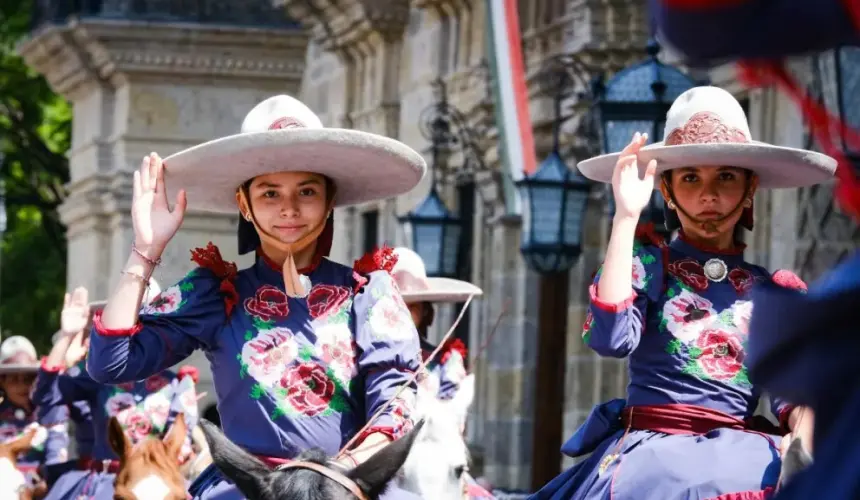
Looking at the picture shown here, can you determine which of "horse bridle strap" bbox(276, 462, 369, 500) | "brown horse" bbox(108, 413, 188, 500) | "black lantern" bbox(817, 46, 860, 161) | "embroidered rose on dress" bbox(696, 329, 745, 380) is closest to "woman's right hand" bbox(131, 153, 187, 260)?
"horse bridle strap" bbox(276, 462, 369, 500)

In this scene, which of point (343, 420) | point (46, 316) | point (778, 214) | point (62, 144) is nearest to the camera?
point (343, 420)

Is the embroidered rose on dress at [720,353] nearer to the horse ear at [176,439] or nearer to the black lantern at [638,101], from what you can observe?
the horse ear at [176,439]

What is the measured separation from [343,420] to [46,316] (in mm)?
26281

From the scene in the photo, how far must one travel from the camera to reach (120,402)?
1345 centimetres

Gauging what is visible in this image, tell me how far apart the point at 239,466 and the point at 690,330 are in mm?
1631

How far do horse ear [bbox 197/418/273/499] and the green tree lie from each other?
2632 cm

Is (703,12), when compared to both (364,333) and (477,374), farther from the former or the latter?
(477,374)

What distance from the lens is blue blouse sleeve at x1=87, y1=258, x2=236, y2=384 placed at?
19.6 feet

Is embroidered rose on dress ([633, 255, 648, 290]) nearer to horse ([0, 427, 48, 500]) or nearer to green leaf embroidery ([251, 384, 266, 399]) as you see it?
green leaf embroidery ([251, 384, 266, 399])

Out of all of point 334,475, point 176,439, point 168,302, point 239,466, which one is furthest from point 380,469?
point 176,439

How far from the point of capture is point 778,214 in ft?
45.9

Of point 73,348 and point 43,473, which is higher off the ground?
point 73,348

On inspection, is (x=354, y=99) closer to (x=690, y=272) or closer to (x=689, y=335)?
(x=690, y=272)

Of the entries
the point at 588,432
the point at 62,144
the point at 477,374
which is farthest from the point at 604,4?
the point at 62,144
